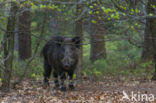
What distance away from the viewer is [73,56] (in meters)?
9.01

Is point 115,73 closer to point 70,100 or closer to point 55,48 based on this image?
point 55,48

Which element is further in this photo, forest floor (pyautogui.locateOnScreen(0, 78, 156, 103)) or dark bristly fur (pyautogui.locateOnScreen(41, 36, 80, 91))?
dark bristly fur (pyautogui.locateOnScreen(41, 36, 80, 91))

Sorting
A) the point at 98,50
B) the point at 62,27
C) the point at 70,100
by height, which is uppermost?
the point at 62,27

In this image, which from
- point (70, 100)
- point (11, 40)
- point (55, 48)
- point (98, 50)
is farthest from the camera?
point (98, 50)

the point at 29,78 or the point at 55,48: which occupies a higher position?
the point at 55,48

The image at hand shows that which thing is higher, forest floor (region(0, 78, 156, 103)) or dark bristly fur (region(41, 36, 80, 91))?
dark bristly fur (region(41, 36, 80, 91))

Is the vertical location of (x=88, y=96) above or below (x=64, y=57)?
below

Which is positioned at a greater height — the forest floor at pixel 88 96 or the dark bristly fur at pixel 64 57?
the dark bristly fur at pixel 64 57

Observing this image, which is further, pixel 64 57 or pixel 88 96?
pixel 64 57

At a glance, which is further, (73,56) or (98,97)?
(73,56)

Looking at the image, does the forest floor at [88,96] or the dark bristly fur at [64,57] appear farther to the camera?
the dark bristly fur at [64,57]

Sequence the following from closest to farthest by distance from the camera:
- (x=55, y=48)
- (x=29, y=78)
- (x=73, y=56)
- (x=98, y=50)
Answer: (x=73, y=56) < (x=55, y=48) < (x=29, y=78) < (x=98, y=50)

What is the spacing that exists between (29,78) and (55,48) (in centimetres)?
262

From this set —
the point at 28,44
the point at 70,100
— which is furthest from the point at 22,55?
the point at 70,100
